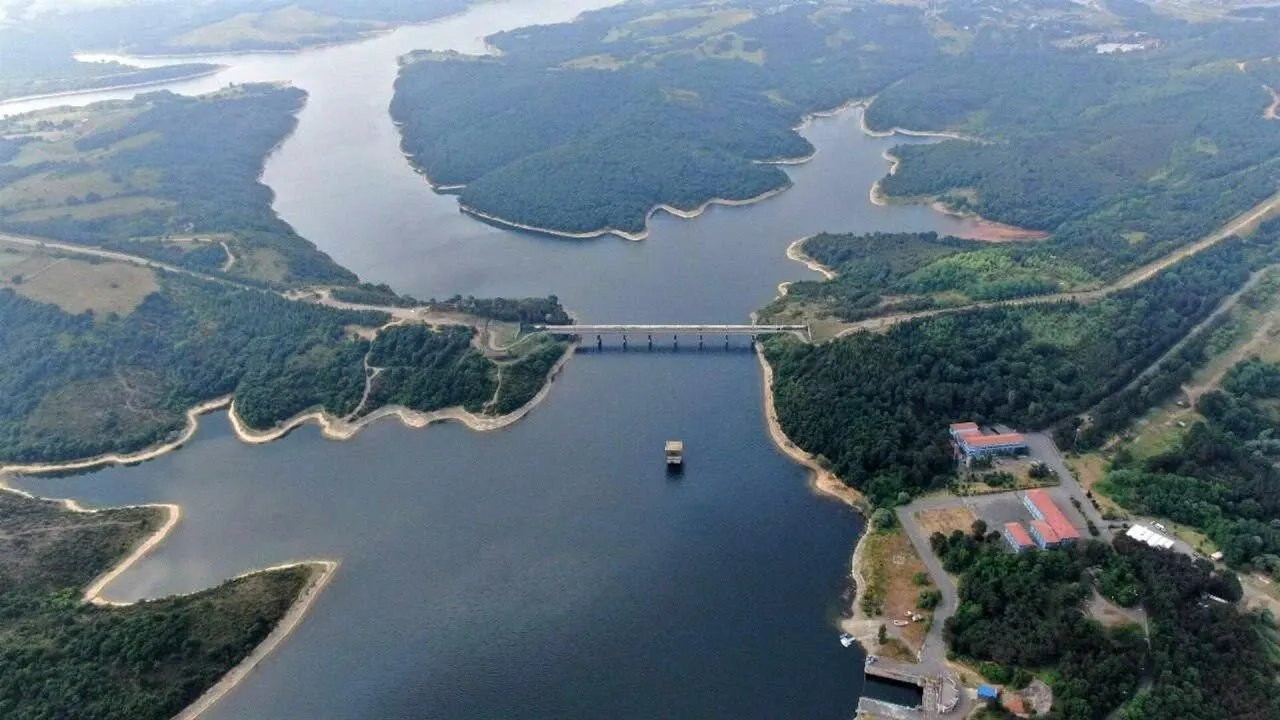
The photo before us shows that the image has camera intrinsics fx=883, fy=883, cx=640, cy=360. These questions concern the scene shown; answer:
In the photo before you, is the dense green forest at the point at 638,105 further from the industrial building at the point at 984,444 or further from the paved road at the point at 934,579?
the paved road at the point at 934,579

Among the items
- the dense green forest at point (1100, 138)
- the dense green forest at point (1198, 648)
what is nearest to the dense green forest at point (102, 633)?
the dense green forest at point (1198, 648)

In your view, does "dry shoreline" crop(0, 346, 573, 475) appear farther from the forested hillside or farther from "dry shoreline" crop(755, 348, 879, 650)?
"dry shoreline" crop(755, 348, 879, 650)

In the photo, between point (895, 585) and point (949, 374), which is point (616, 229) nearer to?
point (949, 374)

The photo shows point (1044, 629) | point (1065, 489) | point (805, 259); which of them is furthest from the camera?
point (805, 259)

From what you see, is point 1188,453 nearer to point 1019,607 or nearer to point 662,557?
point 1019,607

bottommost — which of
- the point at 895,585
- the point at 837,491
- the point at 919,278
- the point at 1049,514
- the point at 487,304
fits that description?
the point at 837,491

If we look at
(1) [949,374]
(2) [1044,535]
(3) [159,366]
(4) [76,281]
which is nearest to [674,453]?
(1) [949,374]

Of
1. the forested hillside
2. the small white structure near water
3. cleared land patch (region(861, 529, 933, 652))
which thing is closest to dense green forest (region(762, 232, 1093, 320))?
the forested hillside
